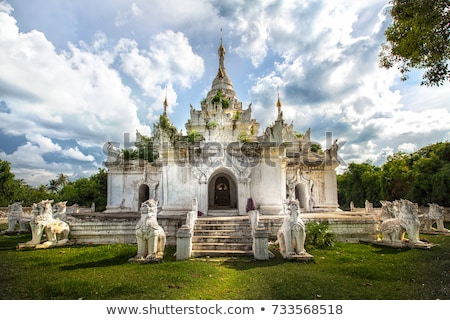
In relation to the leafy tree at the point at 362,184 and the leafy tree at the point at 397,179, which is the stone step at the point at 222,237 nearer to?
the leafy tree at the point at 397,179

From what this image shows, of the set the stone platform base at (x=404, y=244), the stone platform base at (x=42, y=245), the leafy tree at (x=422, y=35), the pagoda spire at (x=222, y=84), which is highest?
the pagoda spire at (x=222, y=84)

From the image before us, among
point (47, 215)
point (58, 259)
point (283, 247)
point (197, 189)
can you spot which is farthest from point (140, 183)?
point (283, 247)

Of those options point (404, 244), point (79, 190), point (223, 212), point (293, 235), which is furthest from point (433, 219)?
point (79, 190)

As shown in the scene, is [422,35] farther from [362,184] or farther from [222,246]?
[362,184]

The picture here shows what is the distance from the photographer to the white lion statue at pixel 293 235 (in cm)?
820

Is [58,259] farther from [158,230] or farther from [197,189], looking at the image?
[197,189]

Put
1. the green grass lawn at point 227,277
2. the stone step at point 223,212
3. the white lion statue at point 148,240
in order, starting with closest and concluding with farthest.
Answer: the green grass lawn at point 227,277, the white lion statue at point 148,240, the stone step at point 223,212

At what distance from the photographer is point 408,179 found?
29.6m

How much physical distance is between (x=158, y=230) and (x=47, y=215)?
5561mm

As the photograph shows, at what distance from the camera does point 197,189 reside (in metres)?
14.6

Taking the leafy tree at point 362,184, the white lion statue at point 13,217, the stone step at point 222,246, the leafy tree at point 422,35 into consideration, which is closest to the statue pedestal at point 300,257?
the stone step at point 222,246

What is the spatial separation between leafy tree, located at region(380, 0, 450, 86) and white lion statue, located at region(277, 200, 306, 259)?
18.2ft

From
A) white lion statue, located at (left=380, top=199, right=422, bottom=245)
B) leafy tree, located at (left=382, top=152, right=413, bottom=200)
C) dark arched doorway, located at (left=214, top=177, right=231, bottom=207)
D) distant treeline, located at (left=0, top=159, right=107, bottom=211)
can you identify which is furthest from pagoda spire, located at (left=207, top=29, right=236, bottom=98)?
white lion statue, located at (left=380, top=199, right=422, bottom=245)

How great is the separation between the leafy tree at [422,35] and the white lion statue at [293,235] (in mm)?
5562
